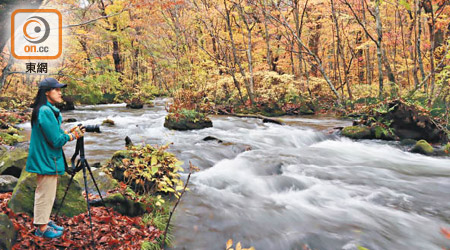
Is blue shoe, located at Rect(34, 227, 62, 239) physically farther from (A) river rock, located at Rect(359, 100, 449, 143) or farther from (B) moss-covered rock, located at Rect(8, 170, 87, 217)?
(A) river rock, located at Rect(359, 100, 449, 143)

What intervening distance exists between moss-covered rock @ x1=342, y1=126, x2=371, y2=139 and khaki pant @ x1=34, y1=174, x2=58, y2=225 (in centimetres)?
1025

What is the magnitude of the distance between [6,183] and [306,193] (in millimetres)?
5606

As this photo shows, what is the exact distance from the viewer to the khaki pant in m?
2.89

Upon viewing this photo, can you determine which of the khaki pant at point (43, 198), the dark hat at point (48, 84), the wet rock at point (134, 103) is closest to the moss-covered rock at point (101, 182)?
the khaki pant at point (43, 198)

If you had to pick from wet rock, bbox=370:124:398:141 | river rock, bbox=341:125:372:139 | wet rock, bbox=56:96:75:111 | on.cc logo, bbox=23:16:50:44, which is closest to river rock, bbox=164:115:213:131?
river rock, bbox=341:125:372:139

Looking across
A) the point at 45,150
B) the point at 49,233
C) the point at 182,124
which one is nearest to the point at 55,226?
the point at 49,233

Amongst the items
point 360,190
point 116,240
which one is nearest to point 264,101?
point 360,190

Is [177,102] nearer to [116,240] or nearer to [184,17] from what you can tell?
[184,17]

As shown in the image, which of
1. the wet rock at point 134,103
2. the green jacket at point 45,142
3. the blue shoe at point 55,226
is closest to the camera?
the green jacket at point 45,142

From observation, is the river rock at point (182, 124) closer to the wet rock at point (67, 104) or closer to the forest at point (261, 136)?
the forest at point (261, 136)

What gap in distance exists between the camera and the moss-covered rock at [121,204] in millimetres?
3865

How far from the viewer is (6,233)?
2.60 metres

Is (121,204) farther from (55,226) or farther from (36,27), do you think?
(36,27)

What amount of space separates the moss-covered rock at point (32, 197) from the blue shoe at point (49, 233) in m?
0.45
